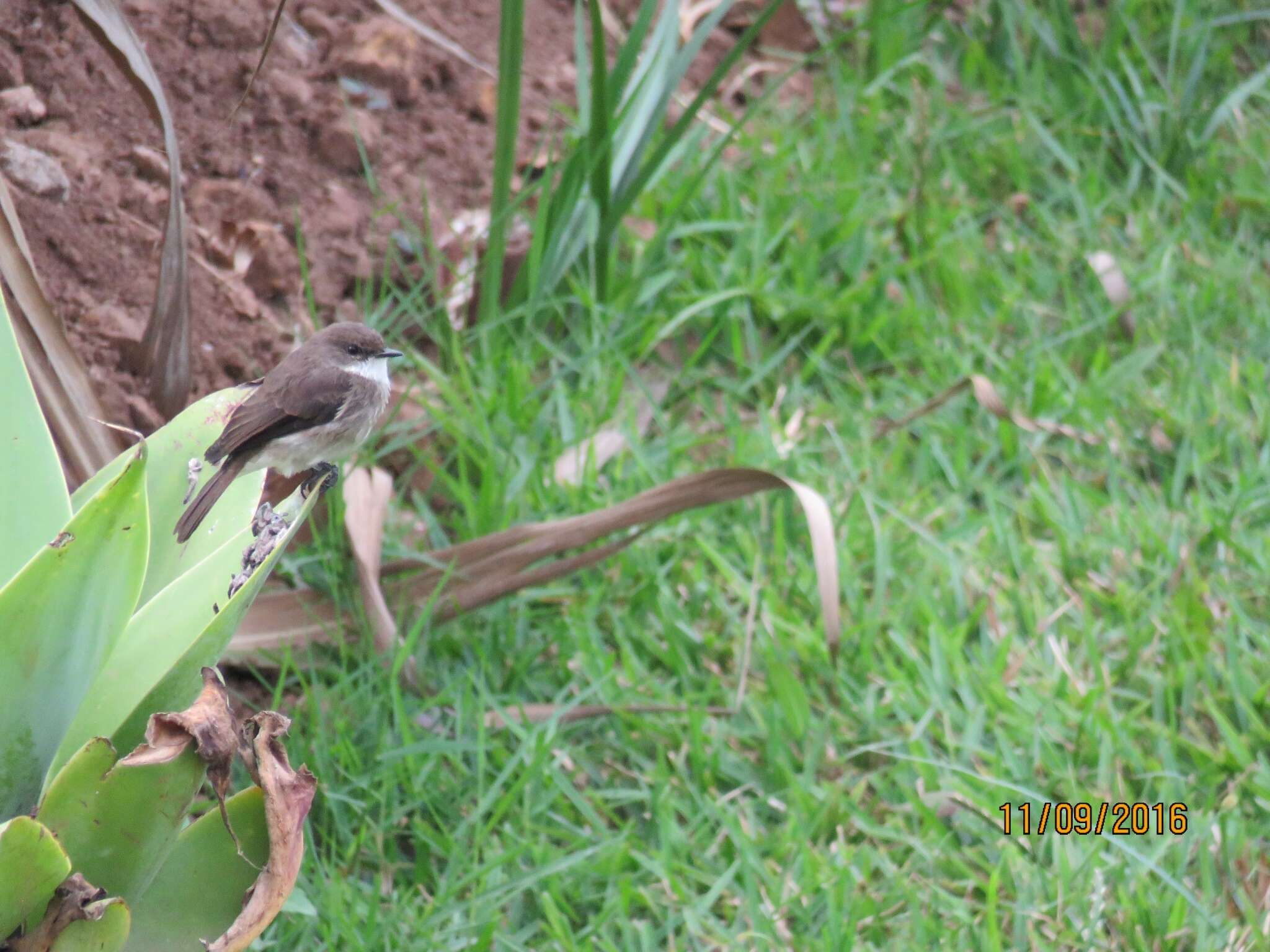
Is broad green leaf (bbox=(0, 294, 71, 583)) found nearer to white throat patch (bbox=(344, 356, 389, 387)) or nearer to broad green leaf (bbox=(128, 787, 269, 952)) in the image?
broad green leaf (bbox=(128, 787, 269, 952))

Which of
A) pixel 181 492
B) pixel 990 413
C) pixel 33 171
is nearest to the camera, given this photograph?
pixel 181 492

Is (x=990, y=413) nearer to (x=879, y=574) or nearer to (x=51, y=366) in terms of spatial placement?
(x=879, y=574)

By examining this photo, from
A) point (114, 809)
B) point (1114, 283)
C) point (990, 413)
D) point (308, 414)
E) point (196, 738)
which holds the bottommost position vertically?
point (990, 413)

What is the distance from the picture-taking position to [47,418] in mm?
2492

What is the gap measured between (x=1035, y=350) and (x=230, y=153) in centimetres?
261

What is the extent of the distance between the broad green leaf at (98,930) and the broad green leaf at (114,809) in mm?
72

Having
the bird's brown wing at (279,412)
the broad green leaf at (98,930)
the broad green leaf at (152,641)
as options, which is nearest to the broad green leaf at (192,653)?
the broad green leaf at (152,641)

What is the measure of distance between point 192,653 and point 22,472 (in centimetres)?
46

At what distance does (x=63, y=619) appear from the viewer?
1.79 metres

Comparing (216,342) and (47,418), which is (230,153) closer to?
(216,342)

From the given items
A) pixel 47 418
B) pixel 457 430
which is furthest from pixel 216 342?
pixel 47 418

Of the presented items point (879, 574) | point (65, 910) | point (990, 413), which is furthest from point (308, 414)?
point (990, 413)

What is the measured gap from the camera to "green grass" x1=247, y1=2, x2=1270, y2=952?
2.74 m
